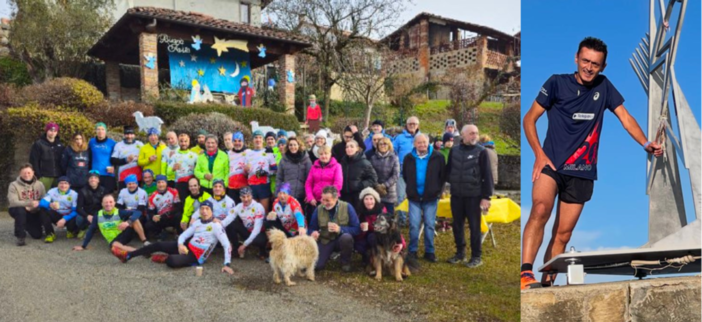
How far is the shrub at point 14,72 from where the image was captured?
375 centimetres

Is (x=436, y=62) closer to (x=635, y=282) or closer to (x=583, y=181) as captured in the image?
(x=583, y=181)

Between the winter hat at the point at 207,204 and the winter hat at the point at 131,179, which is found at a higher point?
the winter hat at the point at 131,179

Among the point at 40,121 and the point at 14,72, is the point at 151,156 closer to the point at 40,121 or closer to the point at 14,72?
the point at 40,121

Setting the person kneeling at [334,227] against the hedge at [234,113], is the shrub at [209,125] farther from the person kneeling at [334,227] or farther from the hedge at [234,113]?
the person kneeling at [334,227]

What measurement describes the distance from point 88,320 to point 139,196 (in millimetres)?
2284

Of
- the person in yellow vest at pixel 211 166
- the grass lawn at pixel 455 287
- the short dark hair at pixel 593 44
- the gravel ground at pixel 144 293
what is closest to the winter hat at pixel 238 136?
the person in yellow vest at pixel 211 166

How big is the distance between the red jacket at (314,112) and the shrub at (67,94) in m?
2.33

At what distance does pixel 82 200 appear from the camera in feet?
13.4

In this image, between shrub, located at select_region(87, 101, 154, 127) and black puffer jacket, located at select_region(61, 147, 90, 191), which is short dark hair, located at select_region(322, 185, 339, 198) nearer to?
shrub, located at select_region(87, 101, 154, 127)

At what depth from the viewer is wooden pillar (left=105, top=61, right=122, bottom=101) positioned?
427cm

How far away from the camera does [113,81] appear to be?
4449 millimetres

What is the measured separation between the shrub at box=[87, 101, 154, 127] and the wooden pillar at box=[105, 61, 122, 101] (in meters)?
0.07

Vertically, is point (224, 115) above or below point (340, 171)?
above

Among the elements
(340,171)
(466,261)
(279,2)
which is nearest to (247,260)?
(340,171)
